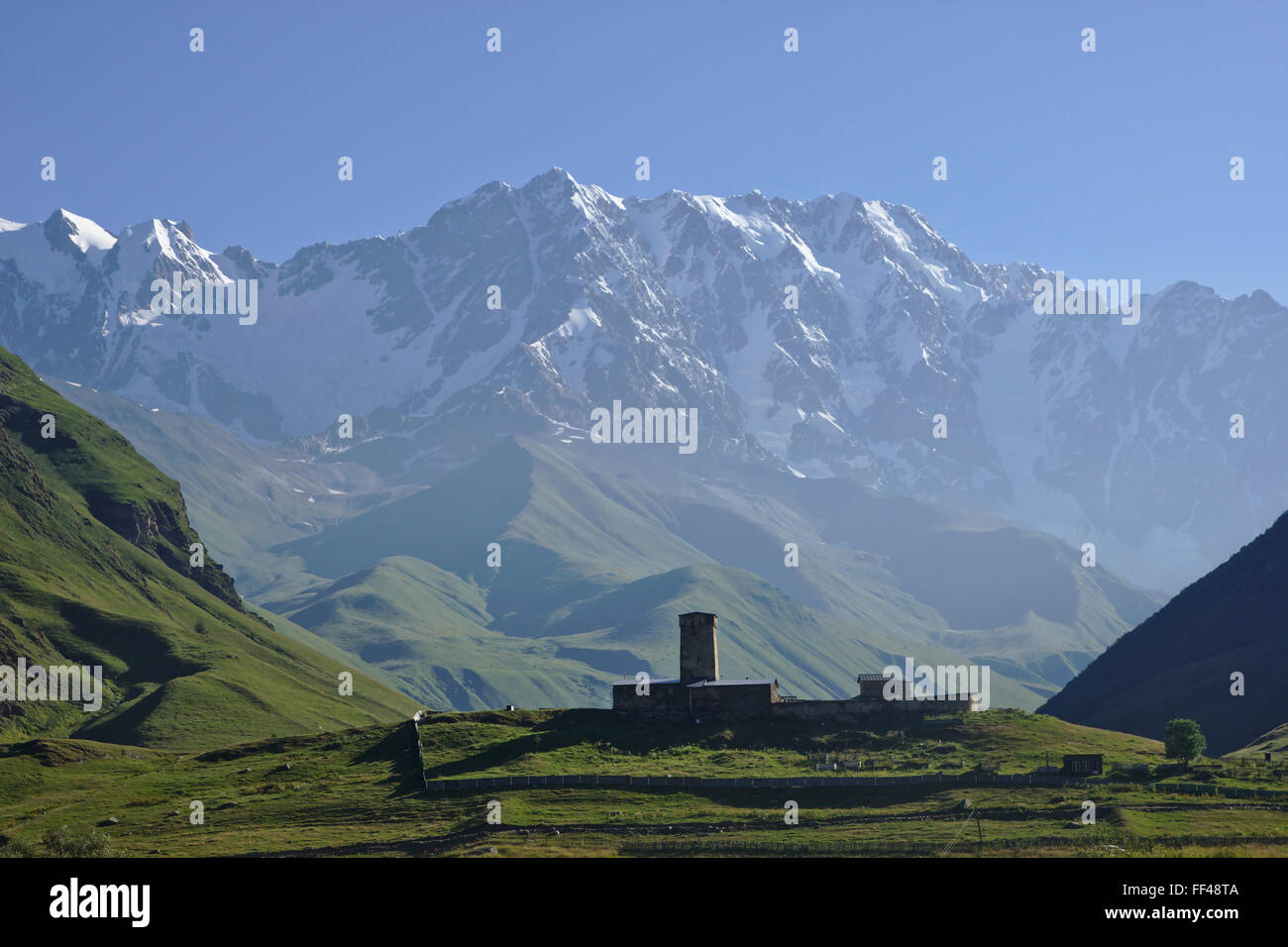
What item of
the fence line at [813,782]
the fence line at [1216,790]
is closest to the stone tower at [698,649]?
the fence line at [813,782]

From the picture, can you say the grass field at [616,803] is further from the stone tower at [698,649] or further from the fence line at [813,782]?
the stone tower at [698,649]

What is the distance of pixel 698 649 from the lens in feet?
429

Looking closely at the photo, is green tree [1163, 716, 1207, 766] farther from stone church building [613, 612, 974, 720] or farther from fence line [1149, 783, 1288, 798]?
stone church building [613, 612, 974, 720]

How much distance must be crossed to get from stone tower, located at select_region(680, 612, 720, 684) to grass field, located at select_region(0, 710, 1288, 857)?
689cm

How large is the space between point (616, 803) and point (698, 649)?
85.9ft

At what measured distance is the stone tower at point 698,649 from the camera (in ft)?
429

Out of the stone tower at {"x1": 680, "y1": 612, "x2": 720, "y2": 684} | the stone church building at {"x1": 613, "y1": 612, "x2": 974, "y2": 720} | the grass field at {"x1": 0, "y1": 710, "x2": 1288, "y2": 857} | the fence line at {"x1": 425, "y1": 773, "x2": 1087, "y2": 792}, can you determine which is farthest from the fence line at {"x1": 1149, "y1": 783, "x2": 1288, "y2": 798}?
the stone tower at {"x1": 680, "y1": 612, "x2": 720, "y2": 684}

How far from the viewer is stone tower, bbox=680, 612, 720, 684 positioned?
5148 inches

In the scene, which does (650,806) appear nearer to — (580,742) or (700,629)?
(580,742)
